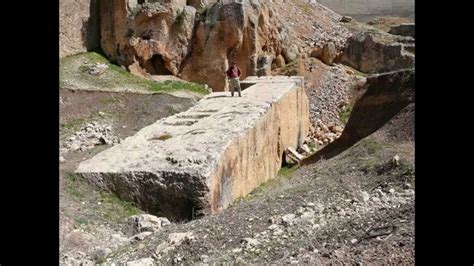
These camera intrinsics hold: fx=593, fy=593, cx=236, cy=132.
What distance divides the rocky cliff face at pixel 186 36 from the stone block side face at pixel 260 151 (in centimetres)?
403

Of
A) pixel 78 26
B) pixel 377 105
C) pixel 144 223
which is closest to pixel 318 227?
pixel 144 223

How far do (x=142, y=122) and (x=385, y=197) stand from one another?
27.4ft

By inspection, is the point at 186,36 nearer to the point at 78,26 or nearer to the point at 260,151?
the point at 78,26

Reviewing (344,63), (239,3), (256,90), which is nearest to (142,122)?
(256,90)

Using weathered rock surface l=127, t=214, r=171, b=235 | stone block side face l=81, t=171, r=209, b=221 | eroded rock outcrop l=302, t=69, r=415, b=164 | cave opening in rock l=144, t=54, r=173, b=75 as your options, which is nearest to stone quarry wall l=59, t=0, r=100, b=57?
cave opening in rock l=144, t=54, r=173, b=75

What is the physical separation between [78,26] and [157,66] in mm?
2614

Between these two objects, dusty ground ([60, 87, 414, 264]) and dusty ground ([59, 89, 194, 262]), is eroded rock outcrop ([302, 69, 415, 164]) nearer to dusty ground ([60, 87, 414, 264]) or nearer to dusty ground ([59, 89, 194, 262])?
dusty ground ([60, 87, 414, 264])

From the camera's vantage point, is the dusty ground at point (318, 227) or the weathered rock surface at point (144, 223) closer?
the dusty ground at point (318, 227)

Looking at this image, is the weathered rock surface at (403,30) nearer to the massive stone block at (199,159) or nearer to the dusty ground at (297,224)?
the massive stone block at (199,159)

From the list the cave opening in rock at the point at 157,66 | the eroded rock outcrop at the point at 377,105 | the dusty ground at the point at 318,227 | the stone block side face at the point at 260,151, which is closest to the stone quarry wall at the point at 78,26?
the cave opening in rock at the point at 157,66

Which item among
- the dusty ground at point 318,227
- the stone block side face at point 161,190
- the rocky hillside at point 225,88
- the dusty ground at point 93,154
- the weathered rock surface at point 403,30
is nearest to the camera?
the dusty ground at point 318,227

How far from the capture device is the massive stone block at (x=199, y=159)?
688 centimetres
